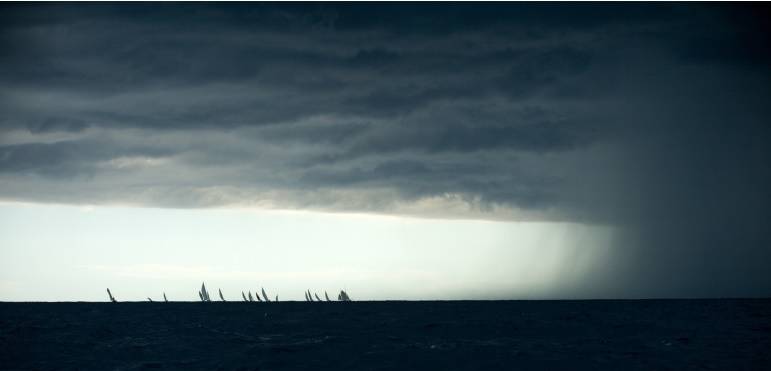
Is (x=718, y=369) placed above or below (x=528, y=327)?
below

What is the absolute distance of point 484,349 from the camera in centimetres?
6612

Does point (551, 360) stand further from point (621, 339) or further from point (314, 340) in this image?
point (314, 340)

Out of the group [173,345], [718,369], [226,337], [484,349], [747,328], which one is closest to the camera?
[718,369]

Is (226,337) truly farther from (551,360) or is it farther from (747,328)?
(747,328)

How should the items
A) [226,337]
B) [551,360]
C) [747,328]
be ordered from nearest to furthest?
[551,360], [226,337], [747,328]

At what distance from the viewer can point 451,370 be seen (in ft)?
183

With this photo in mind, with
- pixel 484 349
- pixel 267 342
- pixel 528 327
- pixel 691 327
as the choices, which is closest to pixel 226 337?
pixel 267 342

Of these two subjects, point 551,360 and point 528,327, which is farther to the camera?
point 528,327

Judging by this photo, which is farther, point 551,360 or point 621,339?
point 621,339

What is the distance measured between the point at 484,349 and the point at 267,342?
22568 millimetres

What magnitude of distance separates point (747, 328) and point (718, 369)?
40753mm

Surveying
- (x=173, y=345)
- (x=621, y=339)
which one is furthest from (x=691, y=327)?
(x=173, y=345)

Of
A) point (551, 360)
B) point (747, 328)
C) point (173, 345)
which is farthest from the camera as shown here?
point (747, 328)

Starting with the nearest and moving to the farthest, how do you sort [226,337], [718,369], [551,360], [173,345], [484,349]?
[718,369] < [551,360] < [484,349] < [173,345] < [226,337]
